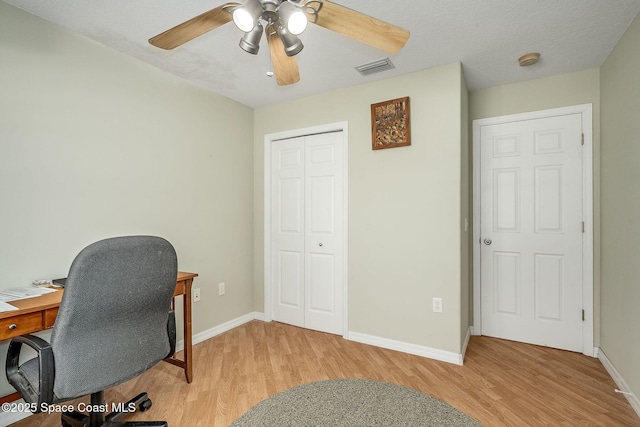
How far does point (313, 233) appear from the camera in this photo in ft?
10.5

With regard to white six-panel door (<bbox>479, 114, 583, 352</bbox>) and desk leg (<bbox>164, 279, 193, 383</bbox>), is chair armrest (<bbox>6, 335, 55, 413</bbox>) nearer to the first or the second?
desk leg (<bbox>164, 279, 193, 383</bbox>)

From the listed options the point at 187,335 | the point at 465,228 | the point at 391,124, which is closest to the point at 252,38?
the point at 391,124

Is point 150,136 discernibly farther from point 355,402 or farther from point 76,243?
point 355,402

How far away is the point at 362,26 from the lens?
139 centimetres

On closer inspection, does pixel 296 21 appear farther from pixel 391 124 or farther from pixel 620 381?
pixel 620 381

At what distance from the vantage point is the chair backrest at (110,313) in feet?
3.97

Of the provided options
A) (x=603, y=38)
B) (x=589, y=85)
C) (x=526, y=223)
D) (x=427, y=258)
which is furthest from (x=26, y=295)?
(x=589, y=85)

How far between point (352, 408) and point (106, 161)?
7.82ft

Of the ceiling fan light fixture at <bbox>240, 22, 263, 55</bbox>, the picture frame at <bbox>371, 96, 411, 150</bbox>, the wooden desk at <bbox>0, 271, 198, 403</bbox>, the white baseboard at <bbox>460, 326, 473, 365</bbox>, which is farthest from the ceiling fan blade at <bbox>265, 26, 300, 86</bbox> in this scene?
the white baseboard at <bbox>460, 326, 473, 365</bbox>

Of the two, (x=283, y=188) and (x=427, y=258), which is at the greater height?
(x=283, y=188)

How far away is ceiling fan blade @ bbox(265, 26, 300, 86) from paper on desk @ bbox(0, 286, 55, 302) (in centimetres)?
181

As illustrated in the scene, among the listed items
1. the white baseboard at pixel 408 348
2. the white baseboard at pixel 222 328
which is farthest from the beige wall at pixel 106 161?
the white baseboard at pixel 408 348

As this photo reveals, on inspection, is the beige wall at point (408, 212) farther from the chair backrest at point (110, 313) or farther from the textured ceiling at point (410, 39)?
the chair backrest at point (110, 313)

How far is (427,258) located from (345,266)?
78 centimetres
